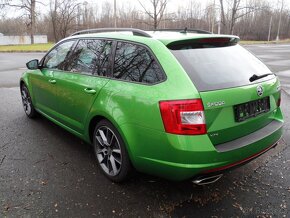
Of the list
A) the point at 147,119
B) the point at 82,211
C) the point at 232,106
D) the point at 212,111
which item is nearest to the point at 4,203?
the point at 82,211

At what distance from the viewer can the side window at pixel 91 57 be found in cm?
342

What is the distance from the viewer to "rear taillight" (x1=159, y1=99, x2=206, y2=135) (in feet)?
8.26

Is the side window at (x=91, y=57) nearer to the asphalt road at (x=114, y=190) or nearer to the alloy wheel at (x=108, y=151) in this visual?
the alloy wheel at (x=108, y=151)

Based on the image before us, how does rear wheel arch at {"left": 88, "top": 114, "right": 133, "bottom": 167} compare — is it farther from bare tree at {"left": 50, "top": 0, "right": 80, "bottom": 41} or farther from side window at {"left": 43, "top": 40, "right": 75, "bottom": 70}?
bare tree at {"left": 50, "top": 0, "right": 80, "bottom": 41}

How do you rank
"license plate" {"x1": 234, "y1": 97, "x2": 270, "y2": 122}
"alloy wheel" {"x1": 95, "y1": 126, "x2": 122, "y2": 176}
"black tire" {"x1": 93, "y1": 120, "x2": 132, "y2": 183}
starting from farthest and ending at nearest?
"alloy wheel" {"x1": 95, "y1": 126, "x2": 122, "y2": 176} < "black tire" {"x1": 93, "y1": 120, "x2": 132, "y2": 183} < "license plate" {"x1": 234, "y1": 97, "x2": 270, "y2": 122}

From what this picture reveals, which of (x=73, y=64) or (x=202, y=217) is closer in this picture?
(x=202, y=217)

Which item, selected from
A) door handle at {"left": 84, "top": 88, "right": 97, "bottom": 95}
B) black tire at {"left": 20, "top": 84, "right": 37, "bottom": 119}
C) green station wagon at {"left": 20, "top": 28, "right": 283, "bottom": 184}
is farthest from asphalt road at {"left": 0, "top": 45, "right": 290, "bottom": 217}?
black tire at {"left": 20, "top": 84, "right": 37, "bottom": 119}

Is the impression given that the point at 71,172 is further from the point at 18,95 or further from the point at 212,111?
the point at 18,95

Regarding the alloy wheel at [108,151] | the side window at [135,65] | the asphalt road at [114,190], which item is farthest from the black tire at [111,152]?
the side window at [135,65]

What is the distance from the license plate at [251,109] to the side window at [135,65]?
2.46ft

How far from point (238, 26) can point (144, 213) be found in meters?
65.4

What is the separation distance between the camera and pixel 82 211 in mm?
2809

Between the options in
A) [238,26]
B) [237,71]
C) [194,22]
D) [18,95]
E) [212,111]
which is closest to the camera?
[212,111]

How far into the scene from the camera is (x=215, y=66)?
9.55 feet
